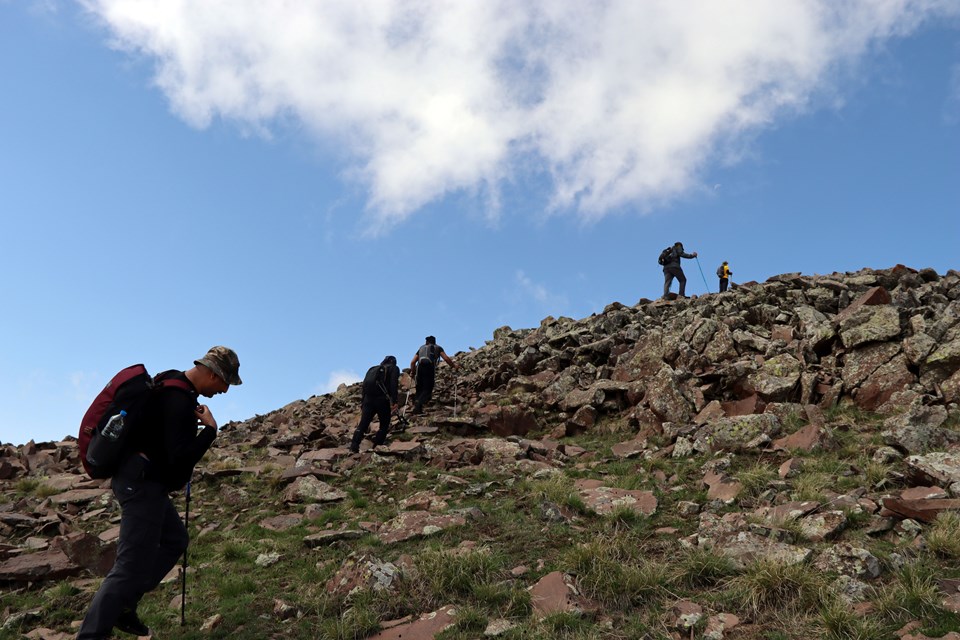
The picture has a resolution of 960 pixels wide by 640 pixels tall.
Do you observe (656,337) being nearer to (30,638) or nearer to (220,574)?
Answer: (220,574)

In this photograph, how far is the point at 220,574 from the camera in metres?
7.81

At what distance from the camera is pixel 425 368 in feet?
62.9

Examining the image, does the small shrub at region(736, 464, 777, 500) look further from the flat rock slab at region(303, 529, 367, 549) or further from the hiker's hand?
the hiker's hand

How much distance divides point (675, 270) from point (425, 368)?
11803 millimetres

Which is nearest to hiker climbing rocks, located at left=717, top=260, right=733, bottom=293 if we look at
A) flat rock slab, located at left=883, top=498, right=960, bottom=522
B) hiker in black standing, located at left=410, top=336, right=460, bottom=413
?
hiker in black standing, located at left=410, top=336, right=460, bottom=413

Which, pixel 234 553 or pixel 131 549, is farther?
pixel 234 553

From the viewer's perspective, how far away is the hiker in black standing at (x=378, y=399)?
14.0 m

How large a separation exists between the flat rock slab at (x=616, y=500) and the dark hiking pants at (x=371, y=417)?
566 cm

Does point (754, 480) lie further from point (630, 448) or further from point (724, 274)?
point (724, 274)

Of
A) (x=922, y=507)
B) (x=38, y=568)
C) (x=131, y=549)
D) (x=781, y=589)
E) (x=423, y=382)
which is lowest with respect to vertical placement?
(x=781, y=589)

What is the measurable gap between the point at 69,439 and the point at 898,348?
76.9 ft

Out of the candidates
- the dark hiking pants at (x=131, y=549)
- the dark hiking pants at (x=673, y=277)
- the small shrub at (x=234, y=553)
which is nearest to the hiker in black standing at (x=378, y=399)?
the small shrub at (x=234, y=553)

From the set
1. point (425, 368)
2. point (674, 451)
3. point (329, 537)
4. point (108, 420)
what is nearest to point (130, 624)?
point (108, 420)

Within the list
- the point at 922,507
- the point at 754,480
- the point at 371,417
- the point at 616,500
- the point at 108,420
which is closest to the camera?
the point at 108,420
